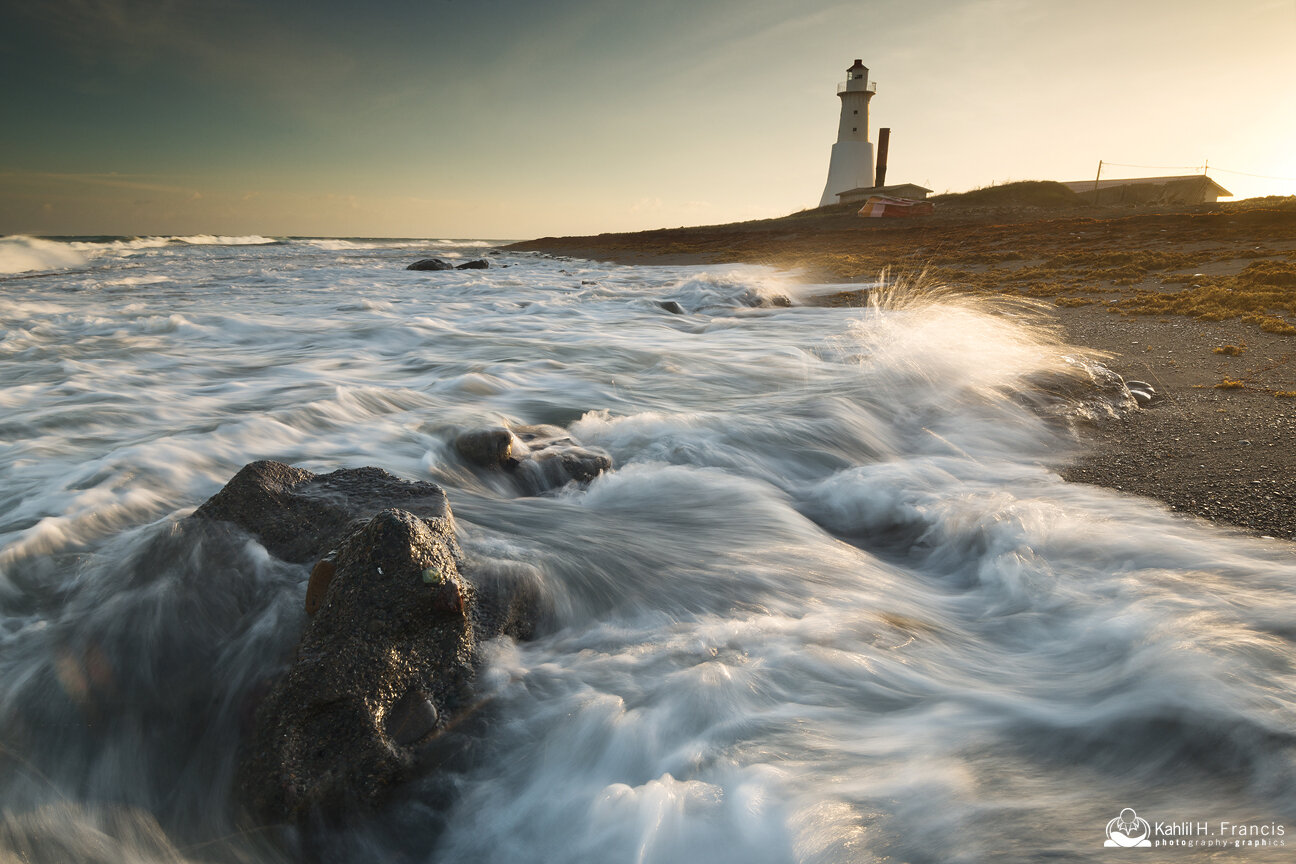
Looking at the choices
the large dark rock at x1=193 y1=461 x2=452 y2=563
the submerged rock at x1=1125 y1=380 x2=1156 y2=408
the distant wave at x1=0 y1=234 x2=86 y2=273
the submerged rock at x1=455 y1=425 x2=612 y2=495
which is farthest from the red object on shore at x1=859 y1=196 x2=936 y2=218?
the large dark rock at x1=193 y1=461 x2=452 y2=563

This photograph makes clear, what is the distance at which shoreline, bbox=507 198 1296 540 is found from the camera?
3607 millimetres

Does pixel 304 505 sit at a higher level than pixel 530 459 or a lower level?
higher

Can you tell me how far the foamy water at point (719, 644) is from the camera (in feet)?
5.82

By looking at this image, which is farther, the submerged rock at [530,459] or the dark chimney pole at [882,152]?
the dark chimney pole at [882,152]

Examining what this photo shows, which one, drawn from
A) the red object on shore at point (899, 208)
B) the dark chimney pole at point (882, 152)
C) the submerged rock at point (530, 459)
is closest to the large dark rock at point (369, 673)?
the submerged rock at point (530, 459)

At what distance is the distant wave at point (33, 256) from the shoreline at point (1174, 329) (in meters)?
25.6

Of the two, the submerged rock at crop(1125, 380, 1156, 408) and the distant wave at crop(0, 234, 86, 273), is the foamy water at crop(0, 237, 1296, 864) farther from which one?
the distant wave at crop(0, 234, 86, 273)

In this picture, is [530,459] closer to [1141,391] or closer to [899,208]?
[1141,391]

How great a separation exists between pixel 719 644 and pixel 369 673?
122cm

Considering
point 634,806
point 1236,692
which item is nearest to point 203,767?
point 634,806

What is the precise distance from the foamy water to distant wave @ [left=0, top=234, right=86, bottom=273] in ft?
78.2

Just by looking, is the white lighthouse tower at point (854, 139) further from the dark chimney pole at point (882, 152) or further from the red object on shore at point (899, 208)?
the red object on shore at point (899, 208)

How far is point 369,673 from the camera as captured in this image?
1.84 metres

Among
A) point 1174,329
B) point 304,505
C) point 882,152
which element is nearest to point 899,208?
point 882,152
